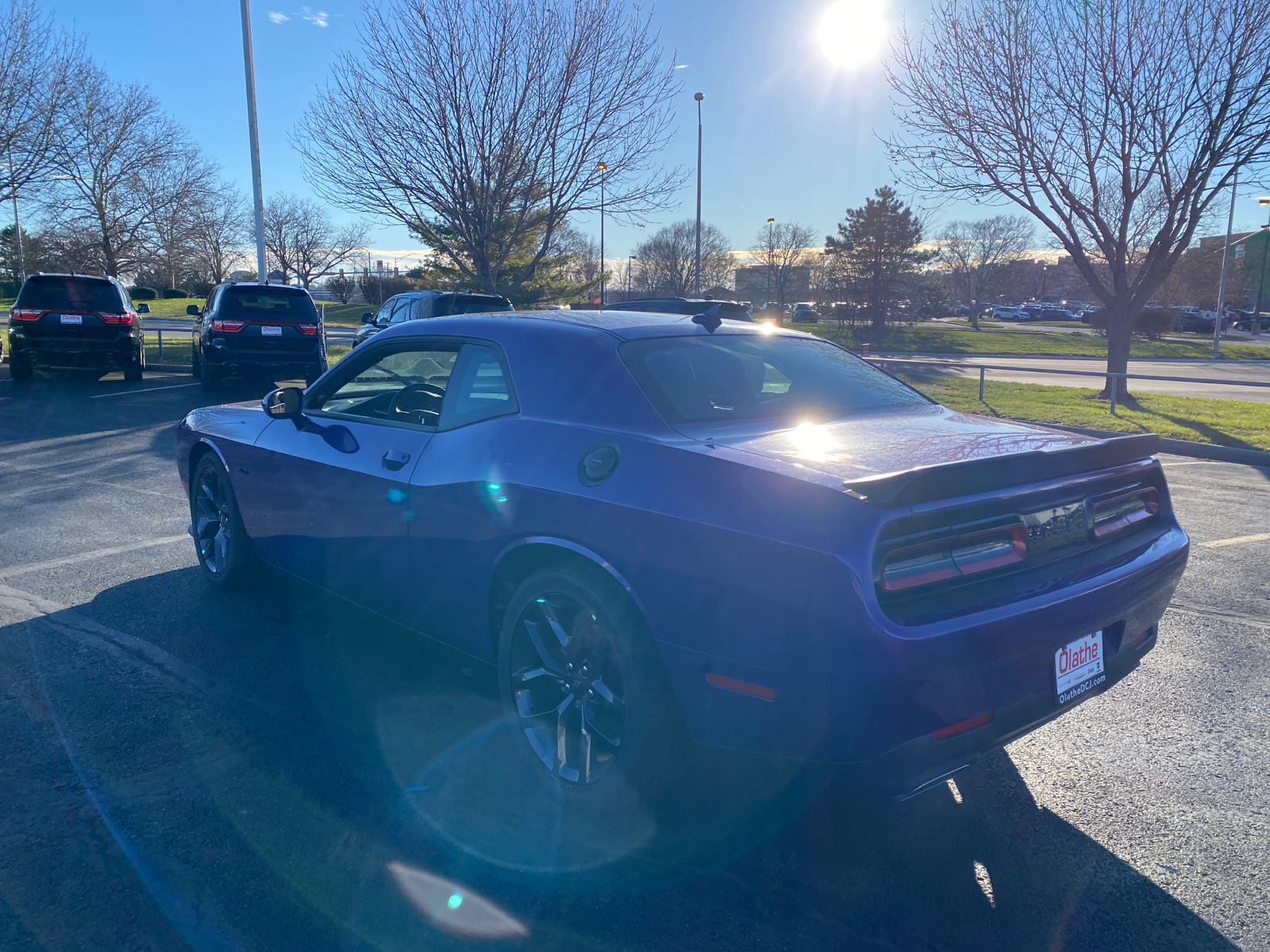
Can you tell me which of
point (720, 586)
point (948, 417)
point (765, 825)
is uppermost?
point (948, 417)

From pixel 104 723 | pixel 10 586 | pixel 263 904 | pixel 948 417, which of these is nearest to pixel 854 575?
pixel 948 417

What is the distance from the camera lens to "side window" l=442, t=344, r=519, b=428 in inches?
129

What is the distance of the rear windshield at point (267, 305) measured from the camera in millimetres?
14172

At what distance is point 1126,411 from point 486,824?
14432mm

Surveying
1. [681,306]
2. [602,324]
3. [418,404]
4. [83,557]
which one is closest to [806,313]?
[681,306]

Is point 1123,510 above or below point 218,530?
above

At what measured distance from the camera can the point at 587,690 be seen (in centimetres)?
282

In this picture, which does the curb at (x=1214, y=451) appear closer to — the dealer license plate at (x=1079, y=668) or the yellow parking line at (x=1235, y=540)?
the yellow parking line at (x=1235, y=540)

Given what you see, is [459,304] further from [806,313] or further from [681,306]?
[806,313]

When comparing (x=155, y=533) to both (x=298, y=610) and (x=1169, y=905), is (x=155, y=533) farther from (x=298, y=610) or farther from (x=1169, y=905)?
(x=1169, y=905)

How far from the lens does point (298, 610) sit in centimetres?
471

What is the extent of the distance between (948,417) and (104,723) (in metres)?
3.47

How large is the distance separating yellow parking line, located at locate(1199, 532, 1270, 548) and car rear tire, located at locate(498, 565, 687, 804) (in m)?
5.41

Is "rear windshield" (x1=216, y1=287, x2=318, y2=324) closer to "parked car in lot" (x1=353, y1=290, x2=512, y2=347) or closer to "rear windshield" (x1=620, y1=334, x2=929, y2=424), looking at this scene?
"parked car in lot" (x1=353, y1=290, x2=512, y2=347)
